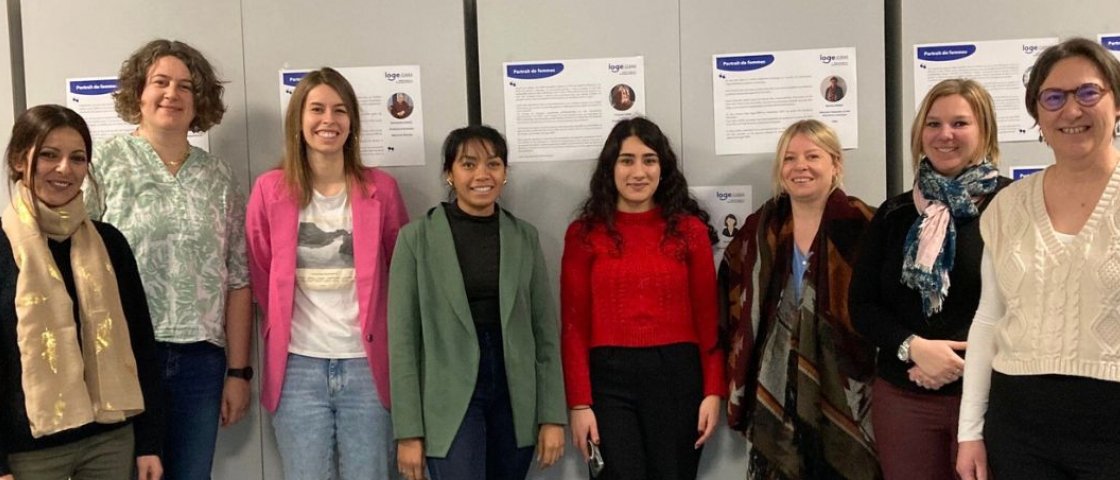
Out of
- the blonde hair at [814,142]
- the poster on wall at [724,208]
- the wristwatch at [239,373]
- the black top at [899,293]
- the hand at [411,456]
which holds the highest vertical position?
the blonde hair at [814,142]

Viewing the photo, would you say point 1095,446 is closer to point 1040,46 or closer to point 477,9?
point 1040,46

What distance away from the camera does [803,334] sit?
239 cm

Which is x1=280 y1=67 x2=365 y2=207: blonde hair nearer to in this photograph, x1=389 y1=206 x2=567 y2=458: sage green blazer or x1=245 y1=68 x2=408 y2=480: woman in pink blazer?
x1=245 y1=68 x2=408 y2=480: woman in pink blazer

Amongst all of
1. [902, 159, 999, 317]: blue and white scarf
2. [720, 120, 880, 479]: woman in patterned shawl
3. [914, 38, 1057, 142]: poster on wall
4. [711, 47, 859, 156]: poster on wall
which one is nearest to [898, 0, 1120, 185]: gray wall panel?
[914, 38, 1057, 142]: poster on wall

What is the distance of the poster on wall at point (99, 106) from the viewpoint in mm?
2930

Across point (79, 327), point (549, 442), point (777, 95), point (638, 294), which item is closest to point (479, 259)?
point (638, 294)

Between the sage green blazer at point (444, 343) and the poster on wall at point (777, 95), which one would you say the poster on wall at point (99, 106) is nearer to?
the sage green blazer at point (444, 343)

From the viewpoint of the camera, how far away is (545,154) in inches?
112

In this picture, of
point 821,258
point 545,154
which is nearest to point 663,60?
point 545,154

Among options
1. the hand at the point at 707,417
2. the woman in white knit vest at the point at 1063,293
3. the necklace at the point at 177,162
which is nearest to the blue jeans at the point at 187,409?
the necklace at the point at 177,162

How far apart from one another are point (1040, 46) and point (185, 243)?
2892mm

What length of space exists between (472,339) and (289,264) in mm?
652

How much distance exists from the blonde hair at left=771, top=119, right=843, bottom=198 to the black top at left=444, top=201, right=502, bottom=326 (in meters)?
0.92

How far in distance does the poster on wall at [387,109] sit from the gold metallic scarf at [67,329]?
39.0 inches
